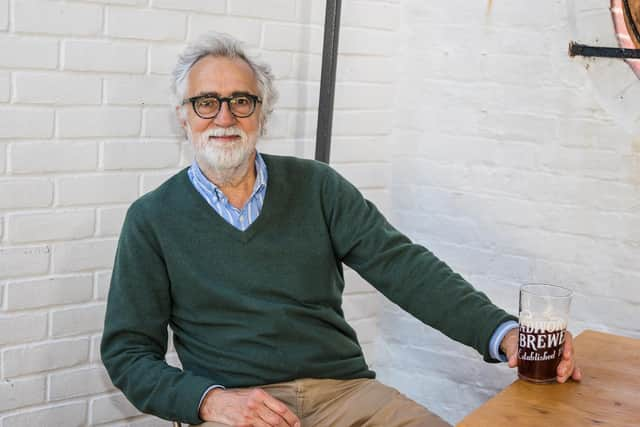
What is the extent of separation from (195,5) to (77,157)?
1.61ft

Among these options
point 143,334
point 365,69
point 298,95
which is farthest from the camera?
point 365,69

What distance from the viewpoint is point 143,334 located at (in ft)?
5.97

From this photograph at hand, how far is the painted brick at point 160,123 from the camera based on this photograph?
7.45 ft

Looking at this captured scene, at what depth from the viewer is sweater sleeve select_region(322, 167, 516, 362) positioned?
1.85 metres

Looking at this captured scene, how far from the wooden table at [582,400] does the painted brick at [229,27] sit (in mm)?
1239

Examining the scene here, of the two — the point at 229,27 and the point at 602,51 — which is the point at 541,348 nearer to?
the point at 602,51

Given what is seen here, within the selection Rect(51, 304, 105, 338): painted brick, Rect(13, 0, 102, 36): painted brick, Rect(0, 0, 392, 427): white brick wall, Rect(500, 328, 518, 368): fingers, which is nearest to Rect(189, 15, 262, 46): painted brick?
Rect(0, 0, 392, 427): white brick wall

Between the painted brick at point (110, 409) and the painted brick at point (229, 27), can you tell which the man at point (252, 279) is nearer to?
the painted brick at point (229, 27)

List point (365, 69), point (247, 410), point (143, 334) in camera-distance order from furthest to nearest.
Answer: point (365, 69) → point (143, 334) → point (247, 410)

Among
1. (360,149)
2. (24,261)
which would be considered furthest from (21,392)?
A: (360,149)

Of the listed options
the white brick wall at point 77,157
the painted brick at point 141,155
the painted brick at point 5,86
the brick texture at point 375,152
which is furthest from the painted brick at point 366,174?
the painted brick at point 5,86

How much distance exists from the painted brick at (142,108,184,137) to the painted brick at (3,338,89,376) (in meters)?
0.55

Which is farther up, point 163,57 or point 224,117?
point 163,57

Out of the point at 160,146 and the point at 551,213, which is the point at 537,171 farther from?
the point at 160,146
